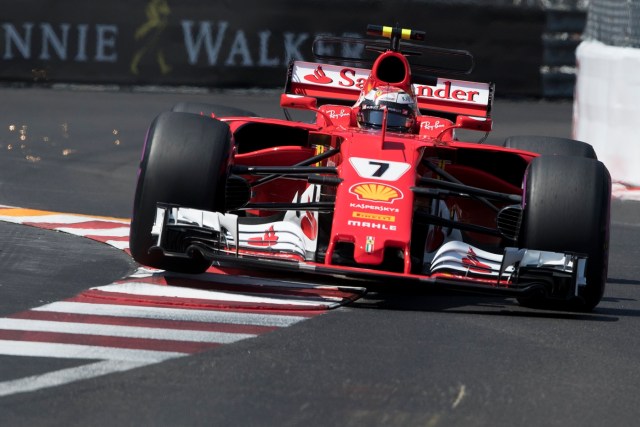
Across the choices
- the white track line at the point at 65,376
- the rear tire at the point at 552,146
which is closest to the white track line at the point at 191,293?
the white track line at the point at 65,376

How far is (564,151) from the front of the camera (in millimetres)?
9352

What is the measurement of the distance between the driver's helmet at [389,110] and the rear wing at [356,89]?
1247mm

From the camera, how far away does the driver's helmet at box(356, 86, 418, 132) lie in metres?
8.66

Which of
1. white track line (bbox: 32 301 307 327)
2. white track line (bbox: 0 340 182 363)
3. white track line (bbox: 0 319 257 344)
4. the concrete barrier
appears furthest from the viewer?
the concrete barrier

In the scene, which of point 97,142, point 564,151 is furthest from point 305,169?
point 97,142

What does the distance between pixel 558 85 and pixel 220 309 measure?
1365cm

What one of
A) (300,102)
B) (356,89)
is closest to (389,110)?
(300,102)

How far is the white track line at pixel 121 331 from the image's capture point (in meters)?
6.27

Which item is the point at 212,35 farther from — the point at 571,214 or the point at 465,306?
the point at 571,214

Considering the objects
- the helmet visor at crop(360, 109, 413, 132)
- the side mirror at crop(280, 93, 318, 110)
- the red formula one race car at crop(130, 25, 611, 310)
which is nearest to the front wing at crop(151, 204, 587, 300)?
the red formula one race car at crop(130, 25, 611, 310)

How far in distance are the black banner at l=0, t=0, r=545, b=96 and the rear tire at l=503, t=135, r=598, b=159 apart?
8797 millimetres

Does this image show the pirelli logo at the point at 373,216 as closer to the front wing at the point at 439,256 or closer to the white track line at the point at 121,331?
the front wing at the point at 439,256

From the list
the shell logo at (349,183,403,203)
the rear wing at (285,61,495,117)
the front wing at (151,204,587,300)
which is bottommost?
the front wing at (151,204,587,300)

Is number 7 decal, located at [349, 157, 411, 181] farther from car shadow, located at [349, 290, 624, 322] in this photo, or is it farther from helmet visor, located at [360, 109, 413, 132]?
helmet visor, located at [360, 109, 413, 132]
